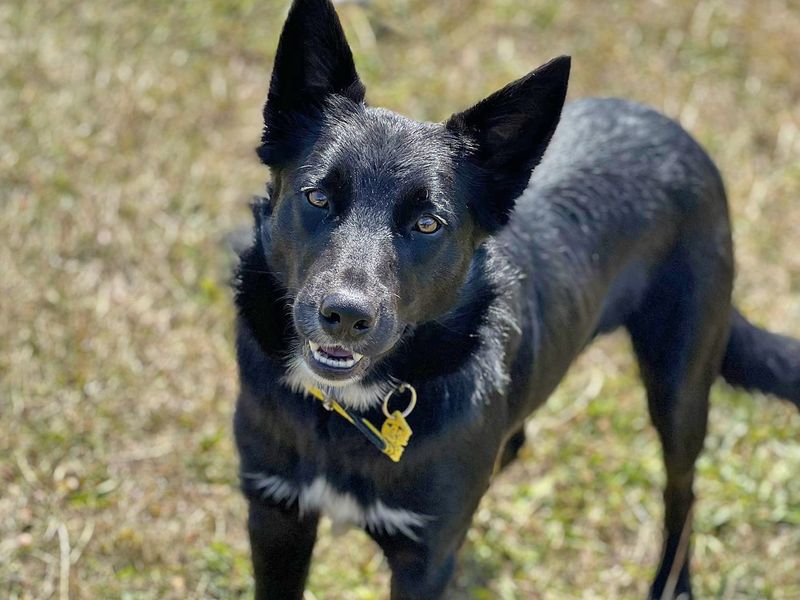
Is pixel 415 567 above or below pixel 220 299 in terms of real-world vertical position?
above

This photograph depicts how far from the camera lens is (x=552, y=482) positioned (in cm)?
509

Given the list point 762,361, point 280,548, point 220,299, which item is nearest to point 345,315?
point 280,548

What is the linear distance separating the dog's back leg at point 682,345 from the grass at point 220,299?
1.92 feet

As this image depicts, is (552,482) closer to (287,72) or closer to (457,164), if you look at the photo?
(457,164)

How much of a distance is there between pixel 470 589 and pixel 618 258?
150 cm

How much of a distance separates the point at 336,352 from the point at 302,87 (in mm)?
845

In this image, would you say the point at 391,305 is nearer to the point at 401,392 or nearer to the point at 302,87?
the point at 401,392

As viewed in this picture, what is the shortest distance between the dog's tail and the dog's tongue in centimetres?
195

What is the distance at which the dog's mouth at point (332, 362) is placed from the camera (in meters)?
3.26

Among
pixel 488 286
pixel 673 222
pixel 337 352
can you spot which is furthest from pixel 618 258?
pixel 337 352

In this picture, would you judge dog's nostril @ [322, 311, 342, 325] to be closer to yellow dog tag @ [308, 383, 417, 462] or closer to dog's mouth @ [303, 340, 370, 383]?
dog's mouth @ [303, 340, 370, 383]

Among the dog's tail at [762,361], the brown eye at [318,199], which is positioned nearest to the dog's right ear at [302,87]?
the brown eye at [318,199]

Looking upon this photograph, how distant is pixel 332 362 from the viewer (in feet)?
10.7

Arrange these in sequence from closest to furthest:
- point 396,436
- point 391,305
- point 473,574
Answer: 1. point 391,305
2. point 396,436
3. point 473,574
